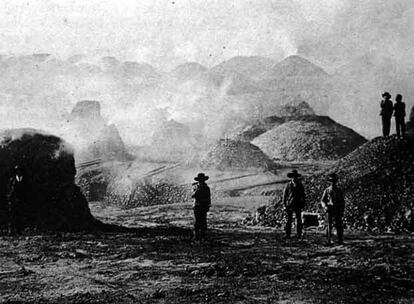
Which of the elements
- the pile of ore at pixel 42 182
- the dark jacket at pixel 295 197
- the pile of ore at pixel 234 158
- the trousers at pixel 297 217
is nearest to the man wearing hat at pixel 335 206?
the dark jacket at pixel 295 197

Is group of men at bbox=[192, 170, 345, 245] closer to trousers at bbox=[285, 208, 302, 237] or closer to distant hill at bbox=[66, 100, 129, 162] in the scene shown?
trousers at bbox=[285, 208, 302, 237]

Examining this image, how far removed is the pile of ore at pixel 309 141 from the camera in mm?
40219

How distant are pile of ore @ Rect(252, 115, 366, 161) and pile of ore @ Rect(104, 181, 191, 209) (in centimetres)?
1536

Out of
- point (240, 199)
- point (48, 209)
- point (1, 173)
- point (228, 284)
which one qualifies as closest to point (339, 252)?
point (228, 284)

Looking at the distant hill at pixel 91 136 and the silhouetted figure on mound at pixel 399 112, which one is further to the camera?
the distant hill at pixel 91 136

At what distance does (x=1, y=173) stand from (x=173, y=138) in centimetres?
3428

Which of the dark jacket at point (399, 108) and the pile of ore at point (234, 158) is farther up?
the pile of ore at point (234, 158)

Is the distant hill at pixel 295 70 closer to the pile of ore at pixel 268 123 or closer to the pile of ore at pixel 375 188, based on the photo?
the pile of ore at pixel 268 123

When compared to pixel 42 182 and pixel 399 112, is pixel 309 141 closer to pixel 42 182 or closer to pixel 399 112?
pixel 399 112

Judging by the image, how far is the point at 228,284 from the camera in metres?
6.71

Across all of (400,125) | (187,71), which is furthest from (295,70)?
(400,125)

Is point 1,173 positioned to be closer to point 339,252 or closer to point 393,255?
point 339,252

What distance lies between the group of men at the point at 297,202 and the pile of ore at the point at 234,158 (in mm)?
19132

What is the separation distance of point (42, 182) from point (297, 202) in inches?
298
